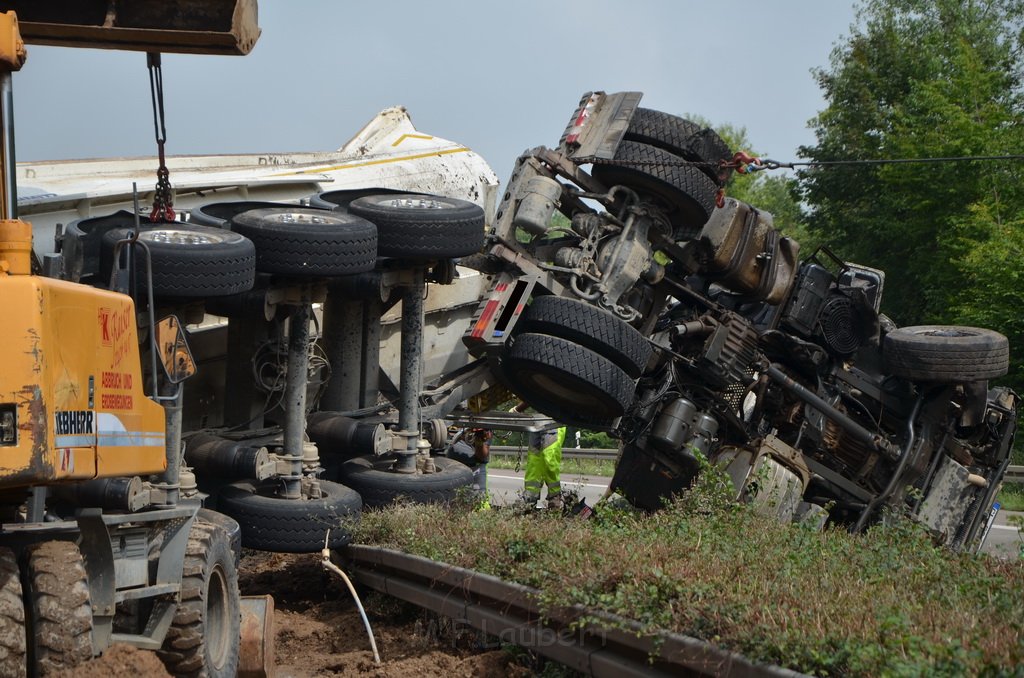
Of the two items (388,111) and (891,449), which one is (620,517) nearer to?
(891,449)

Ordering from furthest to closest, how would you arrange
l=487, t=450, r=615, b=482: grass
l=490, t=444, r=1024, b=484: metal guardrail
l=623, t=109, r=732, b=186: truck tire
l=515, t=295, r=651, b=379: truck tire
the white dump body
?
l=487, t=450, r=615, b=482: grass
l=490, t=444, r=1024, b=484: metal guardrail
l=623, t=109, r=732, b=186: truck tire
l=515, t=295, r=651, b=379: truck tire
the white dump body

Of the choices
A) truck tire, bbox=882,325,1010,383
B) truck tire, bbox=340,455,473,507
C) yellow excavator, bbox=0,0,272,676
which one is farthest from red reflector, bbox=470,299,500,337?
truck tire, bbox=882,325,1010,383

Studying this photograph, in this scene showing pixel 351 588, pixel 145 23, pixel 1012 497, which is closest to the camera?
pixel 145 23

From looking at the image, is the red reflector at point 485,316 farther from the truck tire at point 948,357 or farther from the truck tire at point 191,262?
the truck tire at point 948,357

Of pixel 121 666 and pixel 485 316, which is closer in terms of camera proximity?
pixel 121 666

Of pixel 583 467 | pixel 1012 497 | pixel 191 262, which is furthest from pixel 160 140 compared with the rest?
pixel 583 467

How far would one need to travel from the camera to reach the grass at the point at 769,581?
225 inches

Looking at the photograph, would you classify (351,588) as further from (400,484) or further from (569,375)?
(569,375)

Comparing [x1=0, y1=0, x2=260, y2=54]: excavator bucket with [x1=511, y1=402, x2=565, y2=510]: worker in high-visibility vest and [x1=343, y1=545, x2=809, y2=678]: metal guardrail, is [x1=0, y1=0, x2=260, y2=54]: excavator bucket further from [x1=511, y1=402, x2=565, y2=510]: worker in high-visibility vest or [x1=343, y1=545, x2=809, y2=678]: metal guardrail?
[x1=511, y1=402, x2=565, y2=510]: worker in high-visibility vest

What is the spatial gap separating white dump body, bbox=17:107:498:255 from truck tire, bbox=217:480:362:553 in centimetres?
216

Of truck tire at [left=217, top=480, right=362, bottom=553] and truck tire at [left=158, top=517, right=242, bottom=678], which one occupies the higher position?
truck tire at [left=158, top=517, right=242, bottom=678]

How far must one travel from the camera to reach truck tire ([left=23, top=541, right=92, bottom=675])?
575 centimetres

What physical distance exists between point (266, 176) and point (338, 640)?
5528mm

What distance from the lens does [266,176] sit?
13.3 metres
